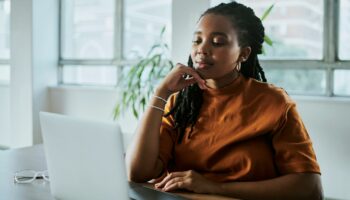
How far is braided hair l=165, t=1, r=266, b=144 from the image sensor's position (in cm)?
155

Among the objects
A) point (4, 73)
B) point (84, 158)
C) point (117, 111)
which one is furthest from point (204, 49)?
point (4, 73)

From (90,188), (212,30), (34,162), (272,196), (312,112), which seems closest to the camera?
(90,188)

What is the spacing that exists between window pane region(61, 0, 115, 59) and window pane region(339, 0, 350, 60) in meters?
2.12

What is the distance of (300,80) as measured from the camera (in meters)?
3.10

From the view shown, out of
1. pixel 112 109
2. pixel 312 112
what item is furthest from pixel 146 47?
pixel 312 112

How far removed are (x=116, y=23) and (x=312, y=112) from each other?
6.85 ft

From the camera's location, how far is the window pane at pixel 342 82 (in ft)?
9.61

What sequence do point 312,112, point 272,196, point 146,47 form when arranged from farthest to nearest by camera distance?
1. point 146,47
2. point 312,112
3. point 272,196

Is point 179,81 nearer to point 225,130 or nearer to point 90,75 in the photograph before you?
point 225,130

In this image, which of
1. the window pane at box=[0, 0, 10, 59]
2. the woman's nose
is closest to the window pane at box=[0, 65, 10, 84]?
the window pane at box=[0, 0, 10, 59]

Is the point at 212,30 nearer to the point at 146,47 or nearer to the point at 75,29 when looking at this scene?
the point at 146,47

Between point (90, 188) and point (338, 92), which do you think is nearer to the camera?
point (90, 188)

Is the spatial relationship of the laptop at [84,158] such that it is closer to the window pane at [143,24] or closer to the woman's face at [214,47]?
the woman's face at [214,47]

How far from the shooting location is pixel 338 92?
297 centimetres
